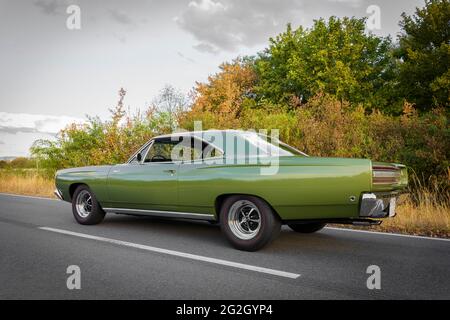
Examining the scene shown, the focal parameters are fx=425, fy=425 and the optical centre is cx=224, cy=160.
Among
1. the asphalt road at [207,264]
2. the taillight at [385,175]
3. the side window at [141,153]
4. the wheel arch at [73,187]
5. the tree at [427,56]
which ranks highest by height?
the tree at [427,56]

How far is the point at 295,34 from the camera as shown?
35750 mm

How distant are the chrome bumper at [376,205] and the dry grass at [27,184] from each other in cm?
1184

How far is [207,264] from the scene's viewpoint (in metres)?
4.77

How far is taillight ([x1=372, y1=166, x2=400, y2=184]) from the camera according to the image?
4.84m

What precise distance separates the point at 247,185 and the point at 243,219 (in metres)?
0.51

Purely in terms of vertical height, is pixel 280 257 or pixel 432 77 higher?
pixel 432 77

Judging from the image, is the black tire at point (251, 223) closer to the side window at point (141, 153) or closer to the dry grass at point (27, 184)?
the side window at point (141, 153)

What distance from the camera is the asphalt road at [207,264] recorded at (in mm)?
3836

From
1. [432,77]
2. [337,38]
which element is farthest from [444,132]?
[337,38]

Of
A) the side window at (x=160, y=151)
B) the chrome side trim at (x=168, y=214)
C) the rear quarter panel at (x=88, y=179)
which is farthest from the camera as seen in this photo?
the rear quarter panel at (x=88, y=179)

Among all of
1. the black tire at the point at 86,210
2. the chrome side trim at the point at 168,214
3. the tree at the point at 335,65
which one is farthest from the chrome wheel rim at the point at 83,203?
the tree at the point at 335,65

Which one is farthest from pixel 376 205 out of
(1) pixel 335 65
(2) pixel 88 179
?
(1) pixel 335 65
